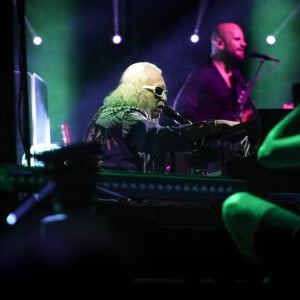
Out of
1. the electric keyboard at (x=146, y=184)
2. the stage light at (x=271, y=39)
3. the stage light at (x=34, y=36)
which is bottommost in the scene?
the electric keyboard at (x=146, y=184)

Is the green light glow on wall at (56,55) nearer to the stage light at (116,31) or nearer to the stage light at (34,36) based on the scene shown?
the stage light at (34,36)

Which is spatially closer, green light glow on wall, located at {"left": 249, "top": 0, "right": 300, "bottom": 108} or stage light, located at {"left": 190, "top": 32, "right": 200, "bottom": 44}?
stage light, located at {"left": 190, "top": 32, "right": 200, "bottom": 44}

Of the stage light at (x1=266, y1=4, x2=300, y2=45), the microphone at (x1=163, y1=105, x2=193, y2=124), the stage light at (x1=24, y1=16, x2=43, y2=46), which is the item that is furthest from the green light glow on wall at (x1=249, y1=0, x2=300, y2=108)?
the microphone at (x1=163, y1=105, x2=193, y2=124)

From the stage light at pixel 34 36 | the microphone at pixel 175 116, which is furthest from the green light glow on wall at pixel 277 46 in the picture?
the microphone at pixel 175 116

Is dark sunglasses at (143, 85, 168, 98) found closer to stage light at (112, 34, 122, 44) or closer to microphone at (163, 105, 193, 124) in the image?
microphone at (163, 105, 193, 124)

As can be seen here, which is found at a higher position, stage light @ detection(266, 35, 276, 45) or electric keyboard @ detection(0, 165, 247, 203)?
stage light @ detection(266, 35, 276, 45)

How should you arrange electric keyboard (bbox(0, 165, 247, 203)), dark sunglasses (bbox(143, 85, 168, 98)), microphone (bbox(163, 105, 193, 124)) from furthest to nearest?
1. dark sunglasses (bbox(143, 85, 168, 98))
2. microphone (bbox(163, 105, 193, 124))
3. electric keyboard (bbox(0, 165, 247, 203))

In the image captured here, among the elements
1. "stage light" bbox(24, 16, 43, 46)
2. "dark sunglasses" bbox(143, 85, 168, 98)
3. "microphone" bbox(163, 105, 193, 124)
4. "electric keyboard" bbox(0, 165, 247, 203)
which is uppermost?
"stage light" bbox(24, 16, 43, 46)

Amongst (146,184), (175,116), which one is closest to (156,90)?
(175,116)

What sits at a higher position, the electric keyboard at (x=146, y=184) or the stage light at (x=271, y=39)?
the stage light at (x=271, y=39)

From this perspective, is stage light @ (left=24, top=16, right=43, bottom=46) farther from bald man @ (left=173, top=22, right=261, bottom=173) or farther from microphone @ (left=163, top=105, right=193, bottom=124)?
microphone @ (left=163, top=105, right=193, bottom=124)

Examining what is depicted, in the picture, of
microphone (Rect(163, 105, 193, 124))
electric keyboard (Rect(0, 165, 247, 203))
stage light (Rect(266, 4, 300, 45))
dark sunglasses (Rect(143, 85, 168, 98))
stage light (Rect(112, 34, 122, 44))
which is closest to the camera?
electric keyboard (Rect(0, 165, 247, 203))

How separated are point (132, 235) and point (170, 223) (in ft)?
1.21

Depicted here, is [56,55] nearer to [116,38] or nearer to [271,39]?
[116,38]
